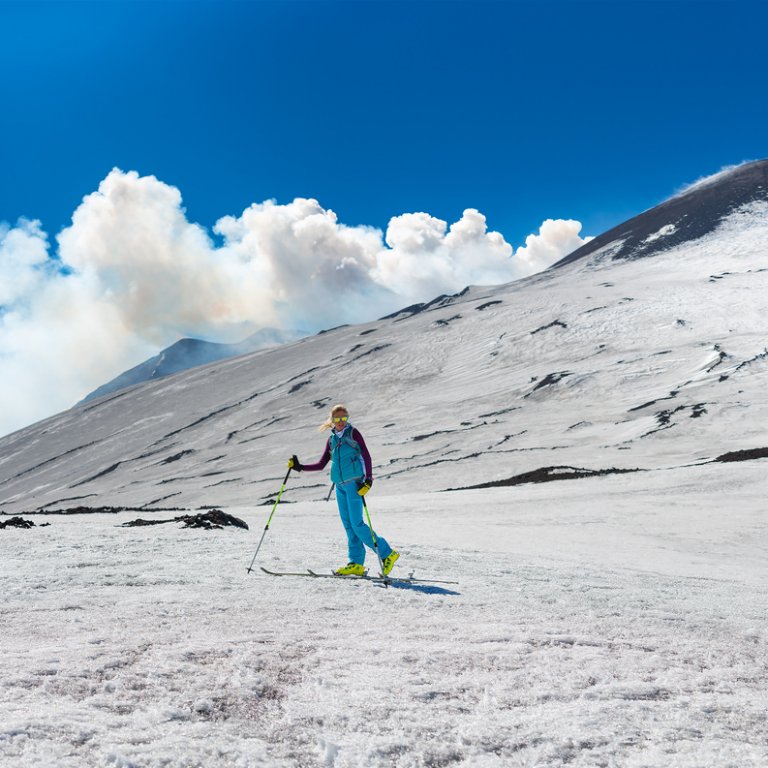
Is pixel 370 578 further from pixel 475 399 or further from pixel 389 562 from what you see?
pixel 475 399

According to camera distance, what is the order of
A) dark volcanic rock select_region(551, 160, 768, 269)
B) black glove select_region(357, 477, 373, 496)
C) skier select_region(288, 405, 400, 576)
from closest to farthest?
black glove select_region(357, 477, 373, 496)
skier select_region(288, 405, 400, 576)
dark volcanic rock select_region(551, 160, 768, 269)

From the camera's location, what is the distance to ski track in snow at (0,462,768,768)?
3.45m

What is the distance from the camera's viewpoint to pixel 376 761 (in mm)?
3328

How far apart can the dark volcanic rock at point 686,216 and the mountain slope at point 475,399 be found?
10.4 ft

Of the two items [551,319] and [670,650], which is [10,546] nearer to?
[670,650]

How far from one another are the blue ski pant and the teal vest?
0.35 ft

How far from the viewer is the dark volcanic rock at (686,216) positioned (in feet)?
289

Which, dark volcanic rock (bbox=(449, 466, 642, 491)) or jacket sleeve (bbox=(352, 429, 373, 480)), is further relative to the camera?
dark volcanic rock (bbox=(449, 466, 642, 491))

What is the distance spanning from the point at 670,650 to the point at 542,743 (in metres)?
2.33

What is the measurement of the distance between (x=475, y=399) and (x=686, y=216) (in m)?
65.0

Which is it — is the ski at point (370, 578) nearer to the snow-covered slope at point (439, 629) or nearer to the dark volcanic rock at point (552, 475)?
the snow-covered slope at point (439, 629)

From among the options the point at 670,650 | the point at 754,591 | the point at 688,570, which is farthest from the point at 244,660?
the point at 688,570

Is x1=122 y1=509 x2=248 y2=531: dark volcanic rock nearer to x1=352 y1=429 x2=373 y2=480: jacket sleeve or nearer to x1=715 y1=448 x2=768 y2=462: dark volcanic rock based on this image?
x1=352 y1=429 x2=373 y2=480: jacket sleeve

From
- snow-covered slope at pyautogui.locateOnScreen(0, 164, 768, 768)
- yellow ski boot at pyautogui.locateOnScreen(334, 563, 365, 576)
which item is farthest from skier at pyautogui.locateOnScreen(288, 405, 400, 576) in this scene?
snow-covered slope at pyautogui.locateOnScreen(0, 164, 768, 768)
